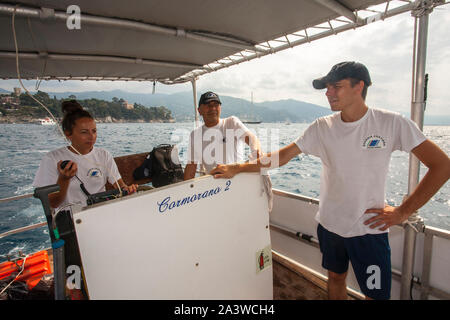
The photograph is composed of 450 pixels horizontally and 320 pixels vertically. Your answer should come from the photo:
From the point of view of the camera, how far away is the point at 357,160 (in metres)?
1.36

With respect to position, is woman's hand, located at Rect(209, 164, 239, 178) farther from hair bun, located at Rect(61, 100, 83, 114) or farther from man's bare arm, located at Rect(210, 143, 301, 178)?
hair bun, located at Rect(61, 100, 83, 114)

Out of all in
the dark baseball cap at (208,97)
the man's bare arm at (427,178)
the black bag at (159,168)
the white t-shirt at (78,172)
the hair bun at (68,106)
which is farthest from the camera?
the black bag at (159,168)

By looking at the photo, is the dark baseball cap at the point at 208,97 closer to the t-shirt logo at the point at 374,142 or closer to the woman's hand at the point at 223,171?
the woman's hand at the point at 223,171

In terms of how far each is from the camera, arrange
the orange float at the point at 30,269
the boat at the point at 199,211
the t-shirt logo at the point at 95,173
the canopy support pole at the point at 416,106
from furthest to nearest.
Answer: the orange float at the point at 30,269 → the t-shirt logo at the point at 95,173 → the canopy support pole at the point at 416,106 → the boat at the point at 199,211

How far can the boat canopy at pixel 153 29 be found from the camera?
207 centimetres

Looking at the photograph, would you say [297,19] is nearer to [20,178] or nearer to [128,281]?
[128,281]

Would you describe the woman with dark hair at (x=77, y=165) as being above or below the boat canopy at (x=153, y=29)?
below

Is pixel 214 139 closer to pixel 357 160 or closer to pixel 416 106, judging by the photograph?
pixel 357 160

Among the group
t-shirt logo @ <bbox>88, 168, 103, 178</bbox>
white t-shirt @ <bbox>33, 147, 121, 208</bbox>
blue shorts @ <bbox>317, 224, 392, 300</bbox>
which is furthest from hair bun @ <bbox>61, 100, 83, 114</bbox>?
blue shorts @ <bbox>317, 224, 392, 300</bbox>

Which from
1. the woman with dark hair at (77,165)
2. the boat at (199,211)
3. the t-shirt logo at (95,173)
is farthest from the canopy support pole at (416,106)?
the t-shirt logo at (95,173)

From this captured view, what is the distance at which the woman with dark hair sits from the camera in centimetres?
149

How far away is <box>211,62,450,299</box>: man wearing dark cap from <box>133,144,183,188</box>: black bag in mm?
2173

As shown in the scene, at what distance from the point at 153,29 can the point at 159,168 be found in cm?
181
